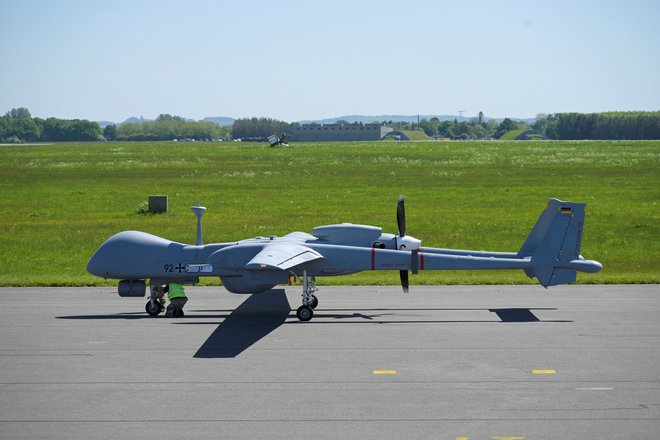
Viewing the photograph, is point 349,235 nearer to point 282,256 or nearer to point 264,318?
point 282,256

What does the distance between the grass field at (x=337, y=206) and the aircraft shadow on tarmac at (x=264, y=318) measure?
17.7 feet

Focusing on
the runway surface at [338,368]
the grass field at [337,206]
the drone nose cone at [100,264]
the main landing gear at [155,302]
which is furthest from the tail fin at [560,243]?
the drone nose cone at [100,264]

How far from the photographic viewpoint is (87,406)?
47.9 ft

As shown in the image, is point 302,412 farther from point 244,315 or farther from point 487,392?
point 244,315

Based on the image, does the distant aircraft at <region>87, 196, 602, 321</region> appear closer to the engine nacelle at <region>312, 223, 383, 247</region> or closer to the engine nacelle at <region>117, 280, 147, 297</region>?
the engine nacelle at <region>117, 280, 147, 297</region>

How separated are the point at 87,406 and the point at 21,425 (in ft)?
4.18

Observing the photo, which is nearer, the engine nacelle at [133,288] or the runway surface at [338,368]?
the runway surface at [338,368]

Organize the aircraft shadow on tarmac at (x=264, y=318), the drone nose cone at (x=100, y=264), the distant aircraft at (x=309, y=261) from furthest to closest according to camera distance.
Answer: the drone nose cone at (x=100, y=264) < the distant aircraft at (x=309, y=261) < the aircraft shadow on tarmac at (x=264, y=318)

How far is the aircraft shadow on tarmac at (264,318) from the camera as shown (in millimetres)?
20141

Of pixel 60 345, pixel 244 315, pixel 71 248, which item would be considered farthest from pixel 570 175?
pixel 60 345

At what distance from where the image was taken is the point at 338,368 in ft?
55.9

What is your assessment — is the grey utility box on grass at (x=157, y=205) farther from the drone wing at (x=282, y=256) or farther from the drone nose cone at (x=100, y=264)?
the drone wing at (x=282, y=256)

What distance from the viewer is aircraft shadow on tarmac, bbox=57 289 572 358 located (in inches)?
793

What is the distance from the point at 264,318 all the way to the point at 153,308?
3.13 meters
